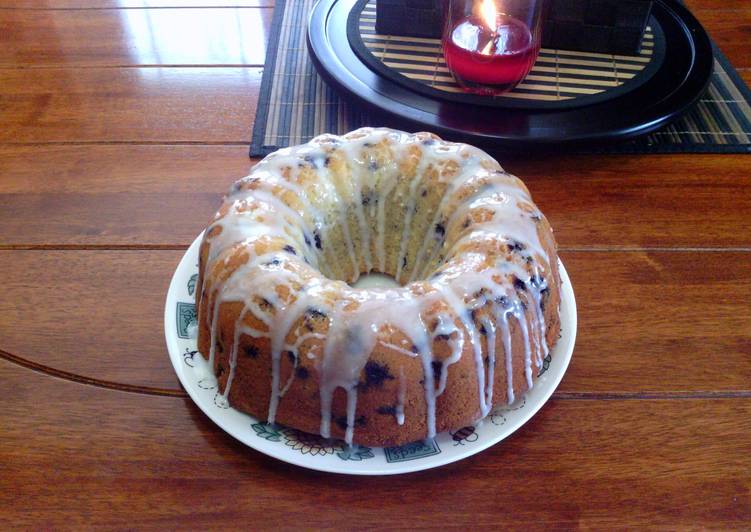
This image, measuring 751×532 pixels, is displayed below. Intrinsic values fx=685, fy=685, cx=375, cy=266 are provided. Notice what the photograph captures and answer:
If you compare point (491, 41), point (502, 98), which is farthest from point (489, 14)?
point (502, 98)

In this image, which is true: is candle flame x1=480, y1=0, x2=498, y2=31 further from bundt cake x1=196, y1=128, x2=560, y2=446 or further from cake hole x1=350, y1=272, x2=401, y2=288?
cake hole x1=350, y1=272, x2=401, y2=288

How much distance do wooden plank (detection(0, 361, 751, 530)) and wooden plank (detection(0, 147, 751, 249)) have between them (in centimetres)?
33

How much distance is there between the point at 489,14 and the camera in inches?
50.2

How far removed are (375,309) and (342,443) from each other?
0.17m

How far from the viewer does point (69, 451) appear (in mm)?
841

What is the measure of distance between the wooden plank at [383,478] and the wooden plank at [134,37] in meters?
0.93

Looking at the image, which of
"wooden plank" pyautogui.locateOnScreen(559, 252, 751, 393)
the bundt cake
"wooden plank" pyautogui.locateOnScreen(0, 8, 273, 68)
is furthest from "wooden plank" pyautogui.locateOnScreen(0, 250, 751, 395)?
"wooden plank" pyautogui.locateOnScreen(0, 8, 273, 68)

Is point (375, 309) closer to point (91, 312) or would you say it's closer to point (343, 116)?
point (91, 312)

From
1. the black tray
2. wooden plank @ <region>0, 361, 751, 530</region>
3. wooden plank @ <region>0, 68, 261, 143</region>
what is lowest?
wooden plank @ <region>0, 361, 751, 530</region>

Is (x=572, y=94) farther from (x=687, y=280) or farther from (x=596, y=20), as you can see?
(x=687, y=280)

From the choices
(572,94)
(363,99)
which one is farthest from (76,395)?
(572,94)

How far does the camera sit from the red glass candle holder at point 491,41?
1.23 m

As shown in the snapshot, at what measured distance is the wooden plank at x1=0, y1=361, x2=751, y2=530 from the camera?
2.56 ft

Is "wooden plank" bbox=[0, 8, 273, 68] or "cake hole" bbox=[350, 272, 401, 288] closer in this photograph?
"cake hole" bbox=[350, 272, 401, 288]
